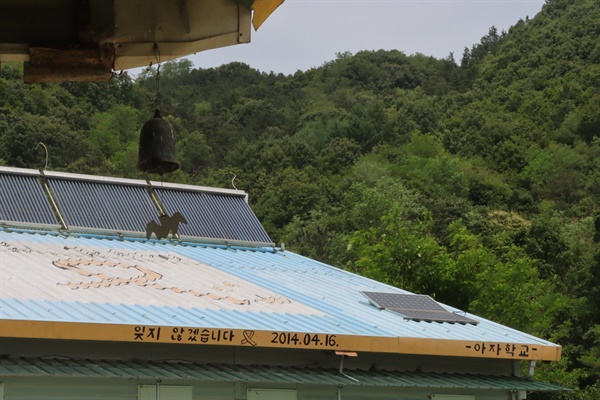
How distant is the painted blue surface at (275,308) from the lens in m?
13.5

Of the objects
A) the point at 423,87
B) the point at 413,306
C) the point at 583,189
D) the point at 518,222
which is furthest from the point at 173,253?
the point at 423,87

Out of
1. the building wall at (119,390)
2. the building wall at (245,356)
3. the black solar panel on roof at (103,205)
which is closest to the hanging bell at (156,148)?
the building wall at (119,390)

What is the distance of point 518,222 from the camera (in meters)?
62.1

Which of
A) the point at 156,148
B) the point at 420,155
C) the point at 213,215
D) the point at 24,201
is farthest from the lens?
the point at 420,155

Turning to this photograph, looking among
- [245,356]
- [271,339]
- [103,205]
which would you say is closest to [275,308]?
[245,356]

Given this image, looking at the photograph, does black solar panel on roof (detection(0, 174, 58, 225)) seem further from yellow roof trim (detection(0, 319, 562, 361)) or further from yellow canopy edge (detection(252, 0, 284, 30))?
yellow canopy edge (detection(252, 0, 284, 30))

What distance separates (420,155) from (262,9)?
260 feet

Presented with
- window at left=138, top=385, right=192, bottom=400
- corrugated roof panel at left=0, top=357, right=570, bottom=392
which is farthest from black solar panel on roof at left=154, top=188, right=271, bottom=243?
window at left=138, top=385, right=192, bottom=400

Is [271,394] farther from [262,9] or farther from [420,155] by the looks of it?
[420,155]

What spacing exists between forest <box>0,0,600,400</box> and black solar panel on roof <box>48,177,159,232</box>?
359 inches

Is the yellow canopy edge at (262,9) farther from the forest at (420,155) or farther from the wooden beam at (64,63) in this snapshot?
the forest at (420,155)

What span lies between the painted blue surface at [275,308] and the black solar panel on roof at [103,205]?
1.58ft

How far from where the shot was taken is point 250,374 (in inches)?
566

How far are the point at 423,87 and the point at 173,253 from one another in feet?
326
